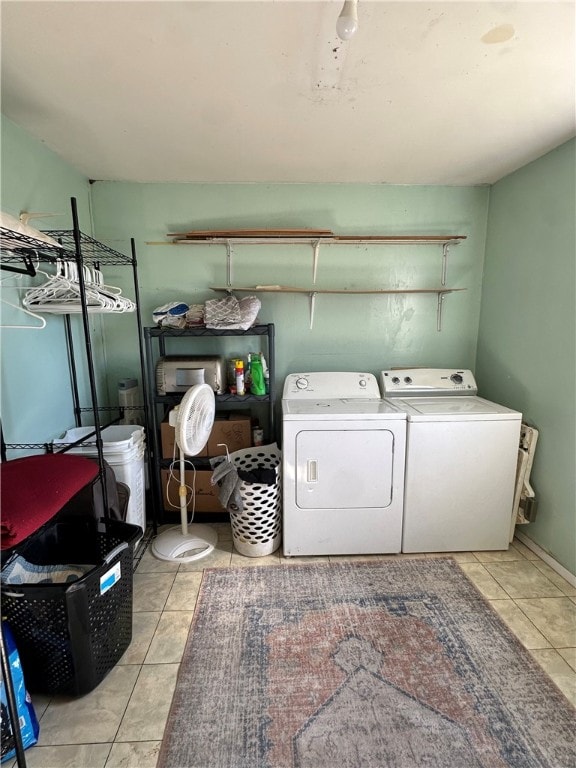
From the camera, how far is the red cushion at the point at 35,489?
1.05 meters

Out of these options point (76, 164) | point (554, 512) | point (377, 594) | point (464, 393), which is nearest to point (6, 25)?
point (76, 164)

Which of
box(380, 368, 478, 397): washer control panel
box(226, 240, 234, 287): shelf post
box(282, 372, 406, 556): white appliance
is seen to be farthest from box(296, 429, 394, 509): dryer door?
box(226, 240, 234, 287): shelf post

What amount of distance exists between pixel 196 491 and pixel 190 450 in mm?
614

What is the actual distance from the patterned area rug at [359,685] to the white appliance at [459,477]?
0.31 meters

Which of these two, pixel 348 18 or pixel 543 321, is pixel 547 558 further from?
pixel 348 18

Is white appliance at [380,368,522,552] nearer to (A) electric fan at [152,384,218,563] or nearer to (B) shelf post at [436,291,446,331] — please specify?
(B) shelf post at [436,291,446,331]

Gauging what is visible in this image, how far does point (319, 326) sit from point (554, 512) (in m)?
1.82

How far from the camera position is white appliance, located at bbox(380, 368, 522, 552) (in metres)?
2.07

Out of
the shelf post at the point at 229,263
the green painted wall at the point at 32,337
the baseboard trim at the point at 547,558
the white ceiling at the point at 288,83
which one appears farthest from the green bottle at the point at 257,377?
the baseboard trim at the point at 547,558

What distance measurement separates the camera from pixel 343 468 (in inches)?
81.6

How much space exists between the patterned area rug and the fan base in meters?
0.27

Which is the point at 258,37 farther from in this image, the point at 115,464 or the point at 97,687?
the point at 97,687

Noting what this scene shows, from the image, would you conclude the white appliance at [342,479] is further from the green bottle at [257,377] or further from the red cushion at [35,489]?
the red cushion at [35,489]

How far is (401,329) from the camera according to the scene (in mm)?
2689
